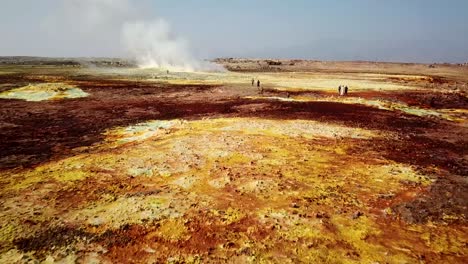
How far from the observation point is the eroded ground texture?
8.83 metres

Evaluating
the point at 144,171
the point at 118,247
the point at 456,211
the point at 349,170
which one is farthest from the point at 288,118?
the point at 118,247

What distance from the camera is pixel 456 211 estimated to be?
11.0m

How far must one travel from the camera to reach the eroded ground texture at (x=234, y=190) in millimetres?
8828

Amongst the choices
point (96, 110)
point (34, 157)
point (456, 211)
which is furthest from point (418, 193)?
point (96, 110)

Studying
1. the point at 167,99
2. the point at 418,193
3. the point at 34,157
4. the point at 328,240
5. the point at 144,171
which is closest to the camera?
the point at 328,240

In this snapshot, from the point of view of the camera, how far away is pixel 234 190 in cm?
1228

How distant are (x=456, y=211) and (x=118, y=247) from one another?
9394mm

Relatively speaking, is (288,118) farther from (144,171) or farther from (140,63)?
(140,63)

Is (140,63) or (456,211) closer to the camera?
(456,211)

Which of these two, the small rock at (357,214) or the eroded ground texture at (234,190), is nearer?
the eroded ground texture at (234,190)

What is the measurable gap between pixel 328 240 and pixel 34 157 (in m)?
13.2

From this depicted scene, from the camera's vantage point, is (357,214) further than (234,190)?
No

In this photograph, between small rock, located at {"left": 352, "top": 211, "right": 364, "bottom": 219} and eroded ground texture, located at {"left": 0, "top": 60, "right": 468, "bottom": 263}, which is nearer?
eroded ground texture, located at {"left": 0, "top": 60, "right": 468, "bottom": 263}

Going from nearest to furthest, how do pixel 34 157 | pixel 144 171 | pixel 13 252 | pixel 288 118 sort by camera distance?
pixel 13 252
pixel 144 171
pixel 34 157
pixel 288 118
